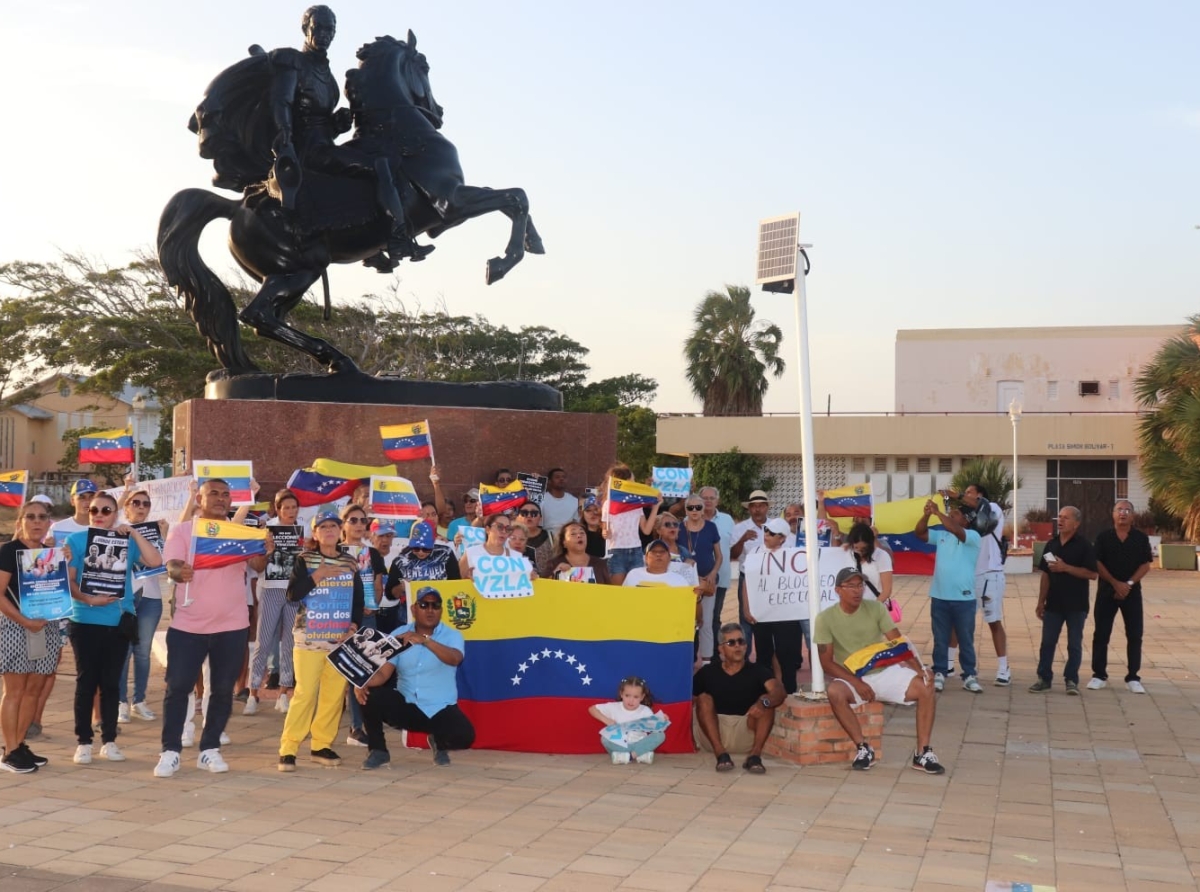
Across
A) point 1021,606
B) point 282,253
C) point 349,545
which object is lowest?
point 1021,606

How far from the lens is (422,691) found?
26.1ft

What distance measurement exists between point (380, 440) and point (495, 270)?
192 cm

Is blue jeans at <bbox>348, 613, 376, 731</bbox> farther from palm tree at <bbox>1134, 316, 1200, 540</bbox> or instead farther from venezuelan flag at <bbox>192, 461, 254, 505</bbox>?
palm tree at <bbox>1134, 316, 1200, 540</bbox>

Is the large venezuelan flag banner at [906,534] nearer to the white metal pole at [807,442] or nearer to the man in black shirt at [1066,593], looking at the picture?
the man in black shirt at [1066,593]

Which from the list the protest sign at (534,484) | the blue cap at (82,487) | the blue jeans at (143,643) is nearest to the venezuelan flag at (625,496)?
the protest sign at (534,484)

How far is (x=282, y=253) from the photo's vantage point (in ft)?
40.0

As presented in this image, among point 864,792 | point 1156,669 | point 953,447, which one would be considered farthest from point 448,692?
point 953,447

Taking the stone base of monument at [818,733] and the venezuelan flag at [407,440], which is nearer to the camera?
the stone base of monument at [818,733]

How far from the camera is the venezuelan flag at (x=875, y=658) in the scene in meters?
8.04

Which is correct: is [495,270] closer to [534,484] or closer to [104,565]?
[534,484]

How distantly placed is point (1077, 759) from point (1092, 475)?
35565 mm

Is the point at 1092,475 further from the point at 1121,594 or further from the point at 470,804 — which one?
the point at 470,804

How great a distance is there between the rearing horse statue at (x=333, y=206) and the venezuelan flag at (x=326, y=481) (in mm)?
1742

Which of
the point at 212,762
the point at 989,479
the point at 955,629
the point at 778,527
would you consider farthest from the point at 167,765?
the point at 989,479
